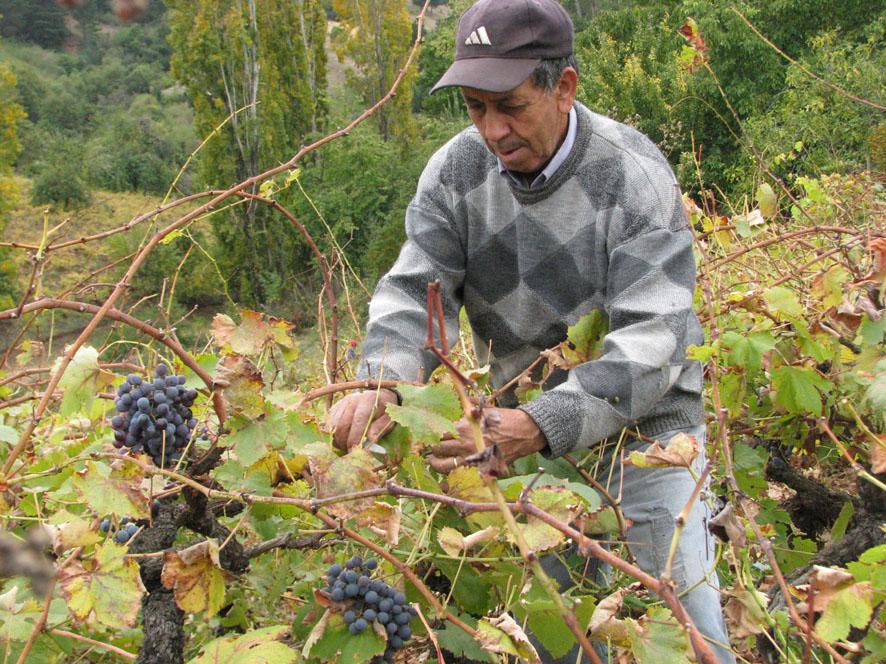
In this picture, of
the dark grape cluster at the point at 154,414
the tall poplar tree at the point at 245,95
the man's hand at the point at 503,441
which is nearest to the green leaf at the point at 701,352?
the man's hand at the point at 503,441

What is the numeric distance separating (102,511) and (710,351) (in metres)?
1.38

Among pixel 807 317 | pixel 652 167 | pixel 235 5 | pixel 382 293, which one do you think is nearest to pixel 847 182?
pixel 807 317

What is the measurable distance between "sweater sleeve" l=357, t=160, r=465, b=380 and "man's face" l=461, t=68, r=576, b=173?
286mm

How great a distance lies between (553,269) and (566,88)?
0.47 metres

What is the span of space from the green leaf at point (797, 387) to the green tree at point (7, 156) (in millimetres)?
14464

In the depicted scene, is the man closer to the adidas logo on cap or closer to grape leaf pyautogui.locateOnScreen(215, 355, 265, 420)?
the adidas logo on cap

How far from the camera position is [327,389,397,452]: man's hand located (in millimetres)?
1739

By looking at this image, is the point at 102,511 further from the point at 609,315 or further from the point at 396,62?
the point at 396,62

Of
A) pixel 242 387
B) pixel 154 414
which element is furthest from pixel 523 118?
pixel 154 414

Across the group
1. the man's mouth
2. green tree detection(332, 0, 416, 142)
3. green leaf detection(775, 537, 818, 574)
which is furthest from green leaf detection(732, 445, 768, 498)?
green tree detection(332, 0, 416, 142)

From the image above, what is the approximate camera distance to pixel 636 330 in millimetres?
2016

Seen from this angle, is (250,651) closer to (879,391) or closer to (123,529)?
(123,529)

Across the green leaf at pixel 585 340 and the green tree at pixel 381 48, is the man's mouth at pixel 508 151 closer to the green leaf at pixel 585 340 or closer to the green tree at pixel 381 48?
the green leaf at pixel 585 340

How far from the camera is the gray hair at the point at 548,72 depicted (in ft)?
7.01
